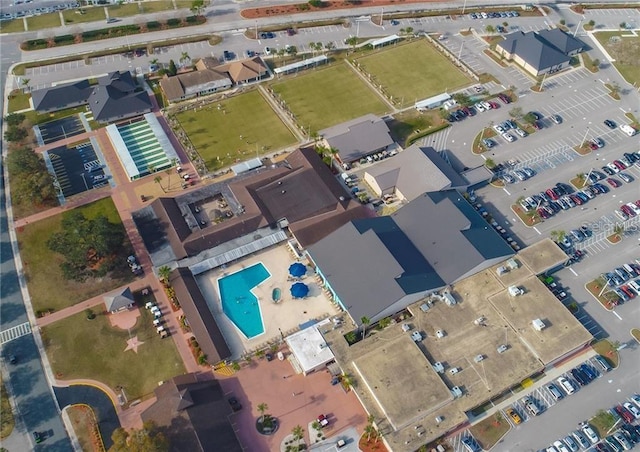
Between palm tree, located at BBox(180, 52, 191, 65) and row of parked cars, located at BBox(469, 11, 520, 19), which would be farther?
row of parked cars, located at BBox(469, 11, 520, 19)

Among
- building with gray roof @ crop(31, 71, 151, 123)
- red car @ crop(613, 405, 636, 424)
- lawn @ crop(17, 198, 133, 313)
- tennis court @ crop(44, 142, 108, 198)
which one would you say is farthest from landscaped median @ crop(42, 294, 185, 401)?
red car @ crop(613, 405, 636, 424)

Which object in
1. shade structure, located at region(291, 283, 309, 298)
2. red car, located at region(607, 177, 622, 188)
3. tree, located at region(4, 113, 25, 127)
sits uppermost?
tree, located at region(4, 113, 25, 127)

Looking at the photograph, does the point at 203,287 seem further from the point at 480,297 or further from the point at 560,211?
the point at 560,211

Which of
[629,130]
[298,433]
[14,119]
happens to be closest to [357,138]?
[629,130]

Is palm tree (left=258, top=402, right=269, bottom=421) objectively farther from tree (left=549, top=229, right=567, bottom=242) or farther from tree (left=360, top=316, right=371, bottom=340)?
tree (left=549, top=229, right=567, bottom=242)

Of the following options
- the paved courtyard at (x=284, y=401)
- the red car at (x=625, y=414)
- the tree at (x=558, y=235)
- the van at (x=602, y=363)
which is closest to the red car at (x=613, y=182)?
the tree at (x=558, y=235)

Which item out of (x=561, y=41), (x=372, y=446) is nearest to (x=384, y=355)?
(x=372, y=446)

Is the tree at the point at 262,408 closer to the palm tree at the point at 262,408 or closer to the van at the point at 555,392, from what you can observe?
the palm tree at the point at 262,408

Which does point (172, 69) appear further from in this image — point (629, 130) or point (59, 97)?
point (629, 130)

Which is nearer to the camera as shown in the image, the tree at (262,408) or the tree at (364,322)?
the tree at (262,408)
